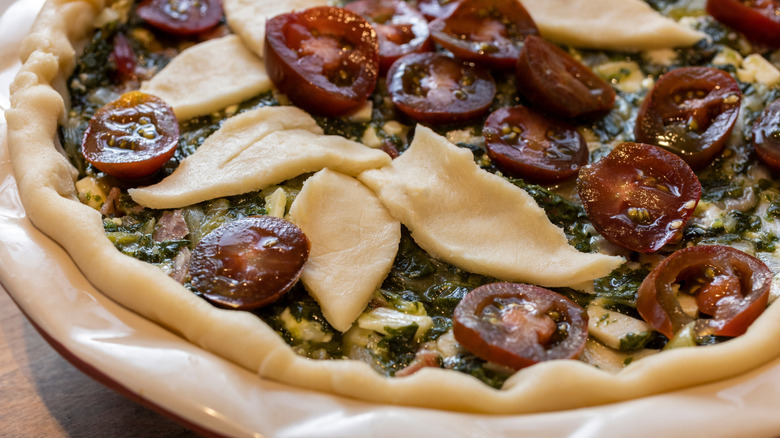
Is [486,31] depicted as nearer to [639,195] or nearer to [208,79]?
[639,195]

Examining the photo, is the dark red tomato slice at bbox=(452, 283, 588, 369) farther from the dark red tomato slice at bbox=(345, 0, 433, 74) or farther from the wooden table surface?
the dark red tomato slice at bbox=(345, 0, 433, 74)

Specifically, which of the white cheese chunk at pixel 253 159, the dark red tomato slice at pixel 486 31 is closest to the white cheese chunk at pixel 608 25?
the dark red tomato slice at pixel 486 31

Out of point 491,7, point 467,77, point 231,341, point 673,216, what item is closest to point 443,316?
point 231,341

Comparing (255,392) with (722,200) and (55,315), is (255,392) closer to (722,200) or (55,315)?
(55,315)

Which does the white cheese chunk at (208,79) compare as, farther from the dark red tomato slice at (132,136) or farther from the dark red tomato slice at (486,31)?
the dark red tomato slice at (486,31)

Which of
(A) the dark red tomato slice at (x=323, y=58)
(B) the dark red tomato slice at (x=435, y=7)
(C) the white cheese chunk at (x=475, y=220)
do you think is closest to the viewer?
(C) the white cheese chunk at (x=475, y=220)

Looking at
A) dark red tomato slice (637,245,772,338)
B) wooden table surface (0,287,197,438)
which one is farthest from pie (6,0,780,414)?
wooden table surface (0,287,197,438)

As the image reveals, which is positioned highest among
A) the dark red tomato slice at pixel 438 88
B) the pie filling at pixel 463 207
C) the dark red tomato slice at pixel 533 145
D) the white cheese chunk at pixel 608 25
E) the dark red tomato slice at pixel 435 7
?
the white cheese chunk at pixel 608 25
